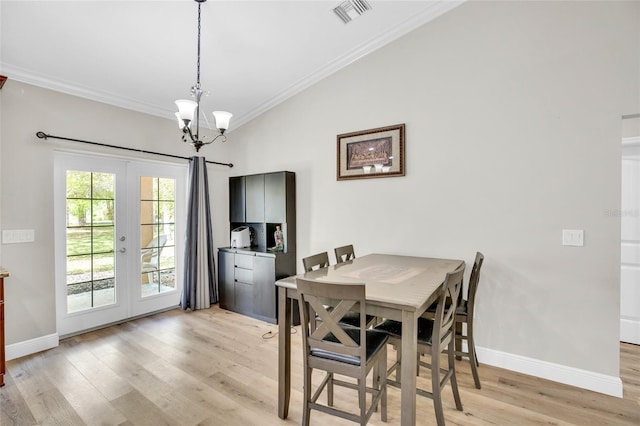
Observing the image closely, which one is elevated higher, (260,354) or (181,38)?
(181,38)

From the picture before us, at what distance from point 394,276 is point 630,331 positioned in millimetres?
2891

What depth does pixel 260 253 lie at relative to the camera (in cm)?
392

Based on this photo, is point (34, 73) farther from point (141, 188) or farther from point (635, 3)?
point (635, 3)

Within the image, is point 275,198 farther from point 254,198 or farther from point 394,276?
point 394,276

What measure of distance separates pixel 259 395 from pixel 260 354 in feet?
2.22

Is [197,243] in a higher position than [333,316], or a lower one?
higher

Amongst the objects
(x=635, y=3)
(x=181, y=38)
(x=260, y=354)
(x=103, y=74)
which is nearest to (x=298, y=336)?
(x=260, y=354)

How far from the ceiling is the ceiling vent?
62 millimetres

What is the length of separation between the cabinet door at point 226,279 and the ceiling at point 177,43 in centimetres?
216

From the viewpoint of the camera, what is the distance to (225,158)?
15.9 ft

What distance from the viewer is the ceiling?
2527 mm

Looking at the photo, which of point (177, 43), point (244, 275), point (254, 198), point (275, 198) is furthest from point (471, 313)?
point (177, 43)

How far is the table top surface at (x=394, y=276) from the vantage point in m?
1.68

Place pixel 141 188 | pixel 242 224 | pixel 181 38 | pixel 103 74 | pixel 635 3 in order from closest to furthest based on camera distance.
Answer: pixel 635 3 → pixel 181 38 → pixel 103 74 → pixel 141 188 → pixel 242 224
